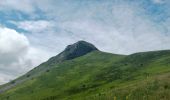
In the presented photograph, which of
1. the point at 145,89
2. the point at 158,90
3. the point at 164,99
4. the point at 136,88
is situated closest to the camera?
the point at 164,99

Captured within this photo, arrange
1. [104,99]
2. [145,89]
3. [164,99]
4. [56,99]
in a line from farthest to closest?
[56,99], [104,99], [145,89], [164,99]

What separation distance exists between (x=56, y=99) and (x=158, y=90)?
131 metres

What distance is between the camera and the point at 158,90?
7194cm

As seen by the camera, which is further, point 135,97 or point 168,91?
point 135,97

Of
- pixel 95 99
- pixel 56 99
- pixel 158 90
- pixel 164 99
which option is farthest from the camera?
pixel 56 99

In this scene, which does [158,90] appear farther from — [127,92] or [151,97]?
[127,92]

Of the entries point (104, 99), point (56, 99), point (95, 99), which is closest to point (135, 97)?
point (104, 99)

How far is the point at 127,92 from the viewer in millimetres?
82250

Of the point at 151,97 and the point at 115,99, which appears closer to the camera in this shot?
the point at 151,97

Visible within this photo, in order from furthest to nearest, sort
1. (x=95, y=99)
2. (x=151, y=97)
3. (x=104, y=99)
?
(x=95, y=99)
(x=104, y=99)
(x=151, y=97)

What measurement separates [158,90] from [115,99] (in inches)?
476

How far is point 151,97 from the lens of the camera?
219 feet

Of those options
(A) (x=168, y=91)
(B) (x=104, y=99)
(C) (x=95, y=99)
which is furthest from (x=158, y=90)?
(C) (x=95, y=99)

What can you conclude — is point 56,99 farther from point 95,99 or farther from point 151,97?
point 151,97
